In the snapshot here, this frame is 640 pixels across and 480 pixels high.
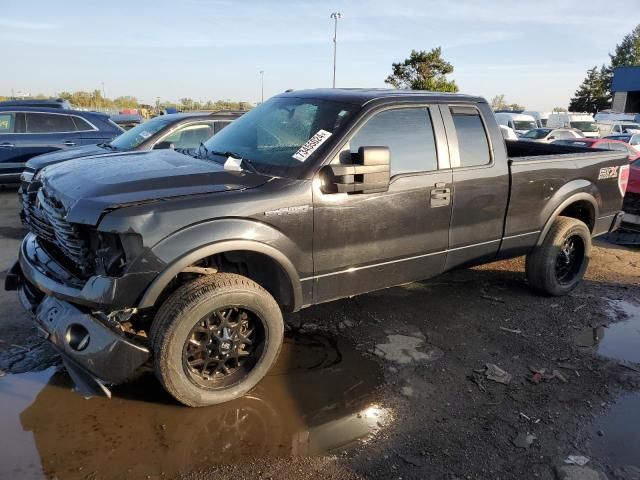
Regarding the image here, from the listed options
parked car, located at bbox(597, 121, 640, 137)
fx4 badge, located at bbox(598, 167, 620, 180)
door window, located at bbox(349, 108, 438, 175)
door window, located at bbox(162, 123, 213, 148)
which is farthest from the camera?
parked car, located at bbox(597, 121, 640, 137)

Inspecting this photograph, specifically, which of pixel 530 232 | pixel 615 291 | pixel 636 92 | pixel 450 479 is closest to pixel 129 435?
pixel 450 479

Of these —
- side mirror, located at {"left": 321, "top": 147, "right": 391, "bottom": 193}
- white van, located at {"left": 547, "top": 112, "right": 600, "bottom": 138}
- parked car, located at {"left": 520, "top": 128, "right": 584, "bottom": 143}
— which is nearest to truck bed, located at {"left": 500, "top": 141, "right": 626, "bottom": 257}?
side mirror, located at {"left": 321, "top": 147, "right": 391, "bottom": 193}

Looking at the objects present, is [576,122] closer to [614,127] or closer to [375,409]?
[614,127]

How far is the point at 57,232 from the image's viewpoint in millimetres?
3160

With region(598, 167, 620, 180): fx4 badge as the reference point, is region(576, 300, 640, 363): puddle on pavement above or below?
below

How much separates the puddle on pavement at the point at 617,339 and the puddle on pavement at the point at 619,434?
0.71 m

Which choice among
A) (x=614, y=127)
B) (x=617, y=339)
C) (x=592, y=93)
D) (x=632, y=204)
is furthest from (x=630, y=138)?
(x=592, y=93)

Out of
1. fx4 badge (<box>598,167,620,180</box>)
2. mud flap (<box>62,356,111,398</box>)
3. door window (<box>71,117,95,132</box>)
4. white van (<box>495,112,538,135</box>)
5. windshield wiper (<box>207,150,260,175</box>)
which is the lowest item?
mud flap (<box>62,356,111,398</box>)

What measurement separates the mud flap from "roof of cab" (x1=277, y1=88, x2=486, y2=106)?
2.54 meters

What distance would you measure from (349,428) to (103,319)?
1.56m

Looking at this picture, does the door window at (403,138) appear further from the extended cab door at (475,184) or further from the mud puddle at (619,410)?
the mud puddle at (619,410)

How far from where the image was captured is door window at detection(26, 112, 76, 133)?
10125mm

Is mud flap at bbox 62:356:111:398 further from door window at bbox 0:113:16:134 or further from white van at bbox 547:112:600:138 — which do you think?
white van at bbox 547:112:600:138

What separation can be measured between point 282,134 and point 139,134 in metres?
4.03
